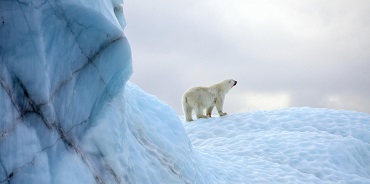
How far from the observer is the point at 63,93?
10.7 ft

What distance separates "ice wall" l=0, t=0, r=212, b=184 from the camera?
289cm

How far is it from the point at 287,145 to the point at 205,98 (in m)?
2.80

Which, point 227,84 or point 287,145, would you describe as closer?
point 287,145

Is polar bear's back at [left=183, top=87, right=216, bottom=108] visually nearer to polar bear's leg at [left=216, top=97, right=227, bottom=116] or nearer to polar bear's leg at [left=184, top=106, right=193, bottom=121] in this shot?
polar bear's leg at [left=184, top=106, right=193, bottom=121]

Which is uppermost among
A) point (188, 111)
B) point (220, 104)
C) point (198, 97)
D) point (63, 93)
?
point (198, 97)

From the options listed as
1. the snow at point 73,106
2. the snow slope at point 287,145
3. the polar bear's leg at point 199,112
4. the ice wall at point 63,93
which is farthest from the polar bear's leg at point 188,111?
the ice wall at point 63,93

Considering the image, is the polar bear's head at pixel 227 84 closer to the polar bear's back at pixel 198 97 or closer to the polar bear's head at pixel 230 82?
the polar bear's head at pixel 230 82

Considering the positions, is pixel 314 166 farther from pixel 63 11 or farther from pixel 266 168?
pixel 63 11

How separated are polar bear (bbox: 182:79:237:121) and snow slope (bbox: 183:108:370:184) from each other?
36cm

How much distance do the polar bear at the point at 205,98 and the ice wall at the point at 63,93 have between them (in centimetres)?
763

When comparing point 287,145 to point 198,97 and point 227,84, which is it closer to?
point 198,97

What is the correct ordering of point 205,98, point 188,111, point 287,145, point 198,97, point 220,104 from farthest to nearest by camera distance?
point 220,104 → point 188,111 → point 205,98 → point 198,97 → point 287,145

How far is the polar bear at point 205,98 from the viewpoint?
1181cm

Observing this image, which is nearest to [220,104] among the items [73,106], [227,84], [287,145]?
[227,84]
